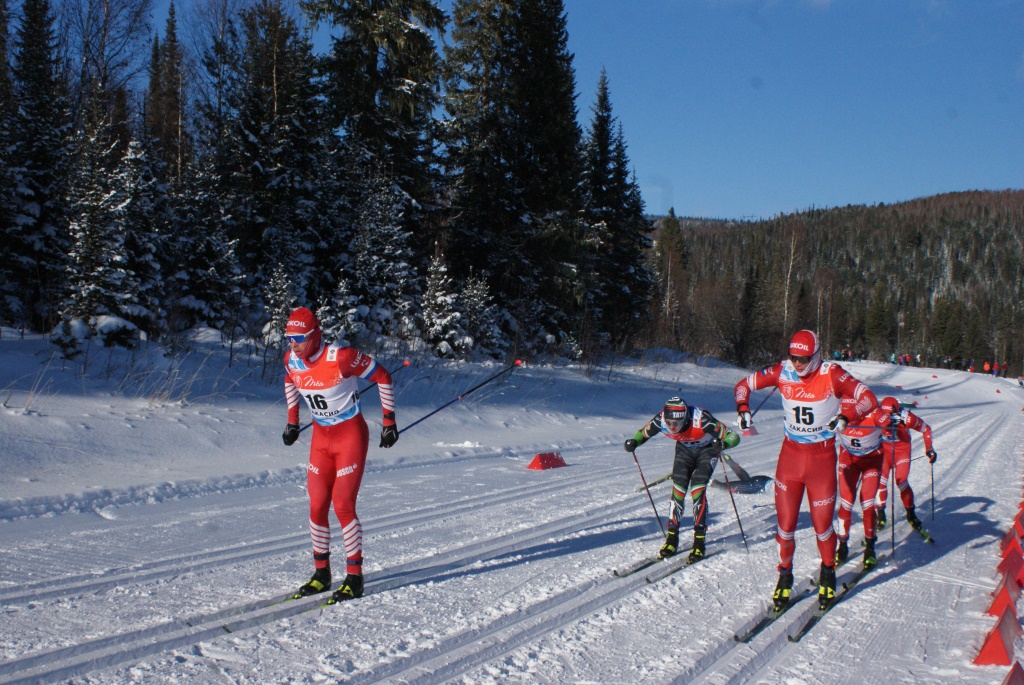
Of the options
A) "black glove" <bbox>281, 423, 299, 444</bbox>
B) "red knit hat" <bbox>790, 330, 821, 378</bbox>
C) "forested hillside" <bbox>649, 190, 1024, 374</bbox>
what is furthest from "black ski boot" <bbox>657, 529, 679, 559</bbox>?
"forested hillside" <bbox>649, 190, 1024, 374</bbox>

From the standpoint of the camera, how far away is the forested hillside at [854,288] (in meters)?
42.9

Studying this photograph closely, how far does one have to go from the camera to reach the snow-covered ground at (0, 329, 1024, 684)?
14.4 ft

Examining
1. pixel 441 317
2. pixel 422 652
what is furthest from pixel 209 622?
pixel 441 317

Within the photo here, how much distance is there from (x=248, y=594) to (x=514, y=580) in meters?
2.10

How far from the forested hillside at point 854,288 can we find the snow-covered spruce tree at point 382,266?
69.0 ft

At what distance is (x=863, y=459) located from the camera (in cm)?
775

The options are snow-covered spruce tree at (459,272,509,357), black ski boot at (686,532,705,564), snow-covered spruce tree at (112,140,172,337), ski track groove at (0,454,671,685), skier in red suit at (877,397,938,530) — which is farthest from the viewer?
snow-covered spruce tree at (459,272,509,357)

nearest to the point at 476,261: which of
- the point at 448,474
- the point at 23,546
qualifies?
the point at 448,474

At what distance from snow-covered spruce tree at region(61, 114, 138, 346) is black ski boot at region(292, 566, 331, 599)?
10349 millimetres

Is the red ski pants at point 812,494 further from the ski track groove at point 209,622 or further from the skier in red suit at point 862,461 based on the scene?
the ski track groove at point 209,622

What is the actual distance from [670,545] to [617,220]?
28.4m

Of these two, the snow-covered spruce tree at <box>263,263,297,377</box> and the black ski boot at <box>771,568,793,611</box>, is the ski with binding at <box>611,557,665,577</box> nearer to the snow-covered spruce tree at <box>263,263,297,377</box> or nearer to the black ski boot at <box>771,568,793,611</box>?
the black ski boot at <box>771,568,793,611</box>

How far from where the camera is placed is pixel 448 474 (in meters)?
10.7

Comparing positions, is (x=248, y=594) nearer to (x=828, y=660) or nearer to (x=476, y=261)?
(x=828, y=660)
